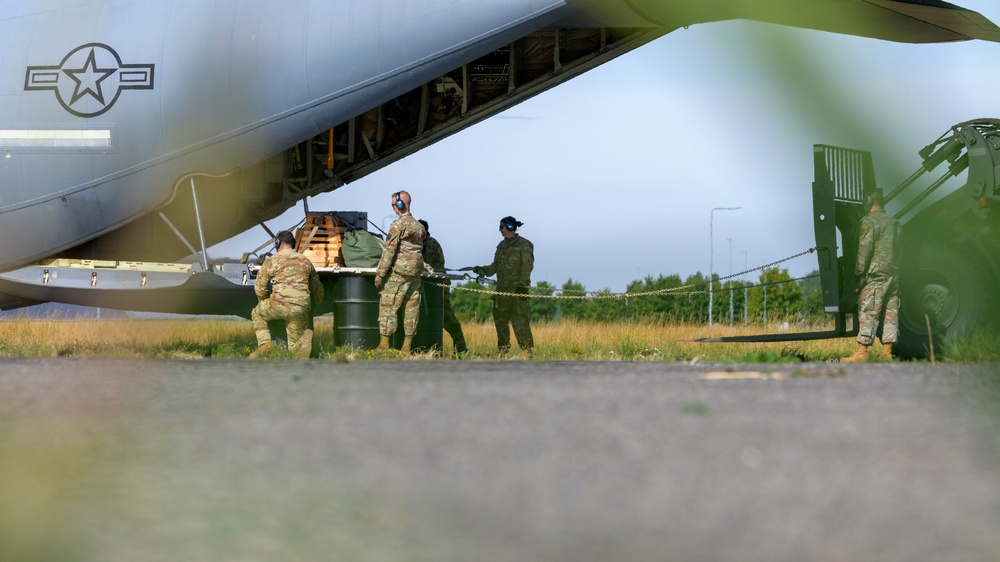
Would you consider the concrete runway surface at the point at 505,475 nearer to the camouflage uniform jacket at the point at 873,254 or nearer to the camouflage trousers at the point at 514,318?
the camouflage uniform jacket at the point at 873,254

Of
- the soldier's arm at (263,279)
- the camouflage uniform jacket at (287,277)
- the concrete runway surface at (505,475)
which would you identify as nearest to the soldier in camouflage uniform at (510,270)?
the camouflage uniform jacket at (287,277)

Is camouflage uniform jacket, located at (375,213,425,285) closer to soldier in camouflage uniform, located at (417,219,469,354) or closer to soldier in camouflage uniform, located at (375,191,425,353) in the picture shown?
soldier in camouflage uniform, located at (375,191,425,353)

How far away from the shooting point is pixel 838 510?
2.57 meters

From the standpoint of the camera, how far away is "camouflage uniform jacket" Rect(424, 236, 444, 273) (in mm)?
13922

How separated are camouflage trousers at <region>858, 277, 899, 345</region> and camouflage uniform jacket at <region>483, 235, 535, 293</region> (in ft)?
15.4

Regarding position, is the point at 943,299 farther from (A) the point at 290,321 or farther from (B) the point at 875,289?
(A) the point at 290,321

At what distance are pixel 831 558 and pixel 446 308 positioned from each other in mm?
12267

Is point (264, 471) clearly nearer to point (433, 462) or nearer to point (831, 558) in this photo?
point (433, 462)

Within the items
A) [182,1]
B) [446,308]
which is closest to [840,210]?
[446,308]

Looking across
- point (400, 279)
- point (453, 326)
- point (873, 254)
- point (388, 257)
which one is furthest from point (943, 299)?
point (453, 326)

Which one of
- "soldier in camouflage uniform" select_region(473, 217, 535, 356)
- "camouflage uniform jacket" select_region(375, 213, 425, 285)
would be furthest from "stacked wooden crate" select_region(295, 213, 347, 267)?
"soldier in camouflage uniform" select_region(473, 217, 535, 356)

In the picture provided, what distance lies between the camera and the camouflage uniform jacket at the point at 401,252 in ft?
40.2

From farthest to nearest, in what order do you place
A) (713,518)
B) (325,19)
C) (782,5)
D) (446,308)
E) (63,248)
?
(446,308) → (63,248) → (325,19) → (713,518) → (782,5)

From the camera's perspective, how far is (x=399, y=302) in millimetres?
12258
